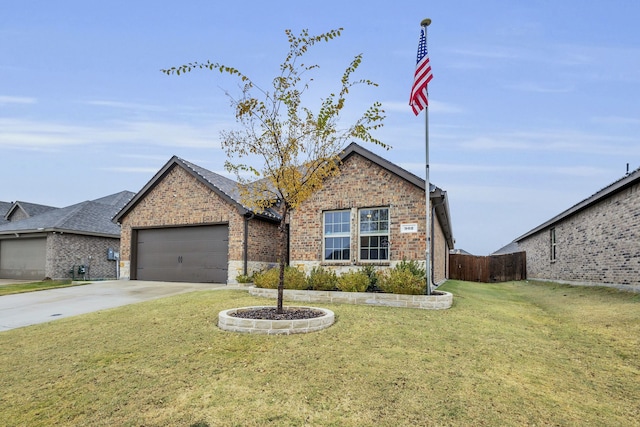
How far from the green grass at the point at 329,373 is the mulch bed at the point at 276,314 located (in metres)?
0.57

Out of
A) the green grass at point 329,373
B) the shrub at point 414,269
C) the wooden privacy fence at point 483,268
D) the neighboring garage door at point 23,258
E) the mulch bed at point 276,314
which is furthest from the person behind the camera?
the wooden privacy fence at point 483,268

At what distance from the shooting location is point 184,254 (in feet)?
58.6

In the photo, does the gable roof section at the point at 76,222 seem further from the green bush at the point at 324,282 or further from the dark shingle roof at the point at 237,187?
the green bush at the point at 324,282

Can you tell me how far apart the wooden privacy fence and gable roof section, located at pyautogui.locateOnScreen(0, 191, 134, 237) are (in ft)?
78.0

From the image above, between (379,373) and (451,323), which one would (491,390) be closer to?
(379,373)

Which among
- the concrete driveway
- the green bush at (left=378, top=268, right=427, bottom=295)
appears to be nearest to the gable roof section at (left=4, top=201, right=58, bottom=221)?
the concrete driveway

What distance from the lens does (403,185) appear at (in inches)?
523

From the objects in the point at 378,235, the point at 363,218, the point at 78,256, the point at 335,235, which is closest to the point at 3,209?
the point at 78,256

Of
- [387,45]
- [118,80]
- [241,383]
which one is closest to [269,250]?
[118,80]

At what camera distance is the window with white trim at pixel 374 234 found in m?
13.5

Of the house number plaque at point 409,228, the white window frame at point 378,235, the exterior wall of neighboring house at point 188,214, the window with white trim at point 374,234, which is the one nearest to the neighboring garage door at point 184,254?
the exterior wall of neighboring house at point 188,214

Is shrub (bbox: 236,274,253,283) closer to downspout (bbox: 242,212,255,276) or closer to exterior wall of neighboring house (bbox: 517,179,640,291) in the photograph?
downspout (bbox: 242,212,255,276)

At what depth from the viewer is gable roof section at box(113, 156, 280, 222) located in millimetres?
16572

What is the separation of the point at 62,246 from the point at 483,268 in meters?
27.2
